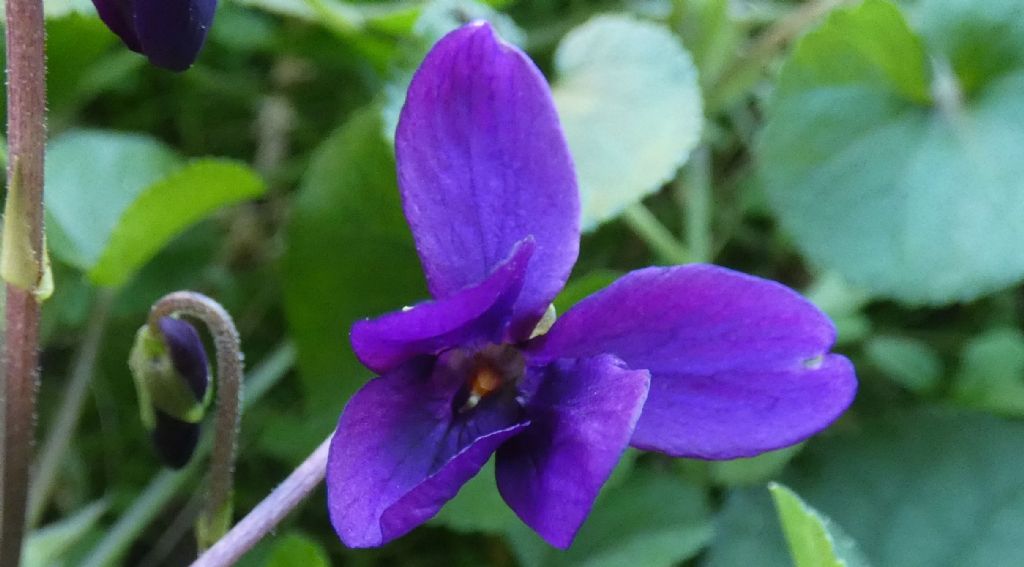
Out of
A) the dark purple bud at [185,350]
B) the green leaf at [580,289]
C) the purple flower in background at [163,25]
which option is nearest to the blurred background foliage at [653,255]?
the green leaf at [580,289]

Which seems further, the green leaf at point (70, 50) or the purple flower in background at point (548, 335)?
the green leaf at point (70, 50)

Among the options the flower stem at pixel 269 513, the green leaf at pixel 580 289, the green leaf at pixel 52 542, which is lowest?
the green leaf at pixel 52 542

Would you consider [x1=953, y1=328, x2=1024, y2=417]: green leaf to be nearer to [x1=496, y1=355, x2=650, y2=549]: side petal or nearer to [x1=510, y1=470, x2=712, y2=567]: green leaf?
[x1=510, y1=470, x2=712, y2=567]: green leaf

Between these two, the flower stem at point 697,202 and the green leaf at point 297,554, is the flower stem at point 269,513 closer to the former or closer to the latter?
the green leaf at point 297,554

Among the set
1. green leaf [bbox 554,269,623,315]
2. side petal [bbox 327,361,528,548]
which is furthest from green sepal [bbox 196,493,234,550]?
green leaf [bbox 554,269,623,315]

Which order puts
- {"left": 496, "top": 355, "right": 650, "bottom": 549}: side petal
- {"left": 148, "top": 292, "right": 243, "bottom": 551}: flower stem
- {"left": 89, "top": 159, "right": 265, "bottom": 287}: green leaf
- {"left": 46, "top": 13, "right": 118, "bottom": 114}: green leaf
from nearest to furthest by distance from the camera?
1. {"left": 496, "top": 355, "right": 650, "bottom": 549}: side petal
2. {"left": 148, "top": 292, "right": 243, "bottom": 551}: flower stem
3. {"left": 89, "top": 159, "right": 265, "bottom": 287}: green leaf
4. {"left": 46, "top": 13, "right": 118, "bottom": 114}: green leaf

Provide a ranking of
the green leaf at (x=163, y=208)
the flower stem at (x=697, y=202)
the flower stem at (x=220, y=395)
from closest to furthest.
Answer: the flower stem at (x=220, y=395)
the green leaf at (x=163, y=208)
the flower stem at (x=697, y=202)
